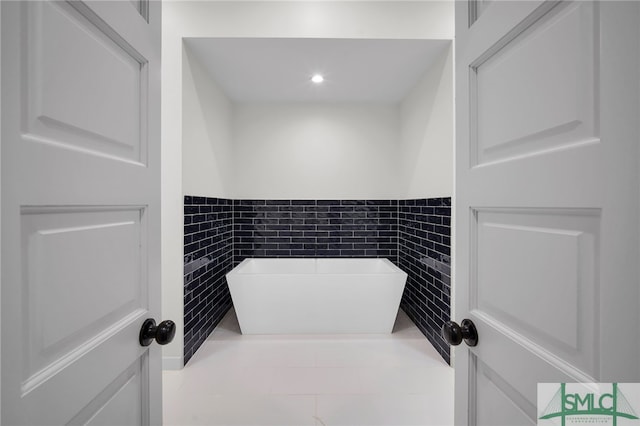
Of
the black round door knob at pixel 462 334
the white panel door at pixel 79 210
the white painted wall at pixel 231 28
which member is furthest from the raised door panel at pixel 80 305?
the white painted wall at pixel 231 28

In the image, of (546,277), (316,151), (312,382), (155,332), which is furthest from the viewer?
(316,151)

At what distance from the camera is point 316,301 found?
338cm

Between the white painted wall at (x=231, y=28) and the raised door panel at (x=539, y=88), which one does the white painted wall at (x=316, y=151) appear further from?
the raised door panel at (x=539, y=88)

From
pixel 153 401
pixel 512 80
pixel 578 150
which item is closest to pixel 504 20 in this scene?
pixel 512 80

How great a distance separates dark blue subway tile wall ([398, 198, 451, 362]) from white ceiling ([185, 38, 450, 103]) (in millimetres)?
1291

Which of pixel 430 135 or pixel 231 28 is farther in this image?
pixel 430 135

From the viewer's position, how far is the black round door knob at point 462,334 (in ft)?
3.40

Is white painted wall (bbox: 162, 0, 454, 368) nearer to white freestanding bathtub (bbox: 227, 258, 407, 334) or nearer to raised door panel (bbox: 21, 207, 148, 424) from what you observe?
white freestanding bathtub (bbox: 227, 258, 407, 334)

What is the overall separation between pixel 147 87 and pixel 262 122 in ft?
11.0

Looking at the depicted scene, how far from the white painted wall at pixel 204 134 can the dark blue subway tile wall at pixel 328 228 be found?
29.4 inches

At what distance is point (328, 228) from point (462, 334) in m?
3.38

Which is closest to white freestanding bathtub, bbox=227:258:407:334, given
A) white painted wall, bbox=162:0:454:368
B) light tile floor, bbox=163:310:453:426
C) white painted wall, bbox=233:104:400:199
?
light tile floor, bbox=163:310:453:426

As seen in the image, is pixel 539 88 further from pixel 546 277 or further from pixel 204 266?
pixel 204 266
